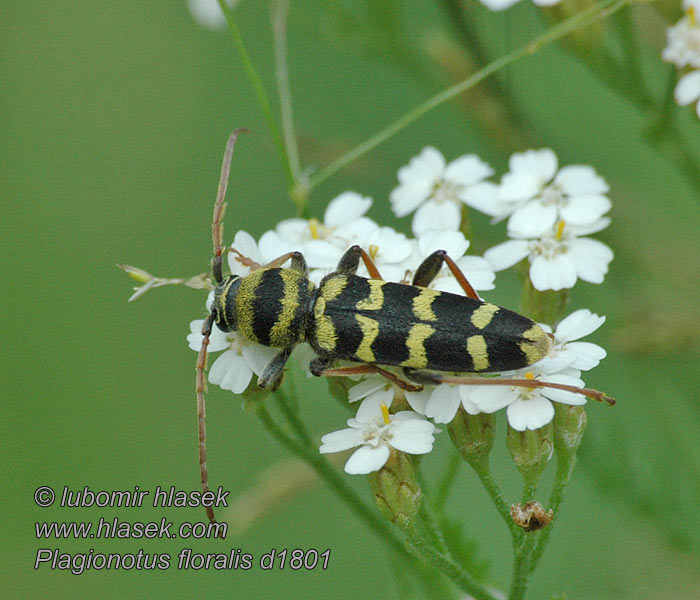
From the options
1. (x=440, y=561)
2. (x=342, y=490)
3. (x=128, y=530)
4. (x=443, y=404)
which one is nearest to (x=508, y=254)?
(x=443, y=404)

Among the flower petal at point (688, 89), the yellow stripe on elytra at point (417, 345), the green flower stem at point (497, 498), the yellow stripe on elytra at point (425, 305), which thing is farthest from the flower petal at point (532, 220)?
the green flower stem at point (497, 498)

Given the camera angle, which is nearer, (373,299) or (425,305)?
(425,305)

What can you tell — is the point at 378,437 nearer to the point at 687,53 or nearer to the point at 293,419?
the point at 293,419

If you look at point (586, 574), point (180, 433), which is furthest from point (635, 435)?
point (180, 433)

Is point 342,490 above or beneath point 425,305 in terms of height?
beneath

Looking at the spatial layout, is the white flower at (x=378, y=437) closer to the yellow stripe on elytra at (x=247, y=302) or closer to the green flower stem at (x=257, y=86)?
the yellow stripe on elytra at (x=247, y=302)

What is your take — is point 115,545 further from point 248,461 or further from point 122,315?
point 122,315

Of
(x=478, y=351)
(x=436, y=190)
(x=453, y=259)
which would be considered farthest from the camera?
(x=436, y=190)
